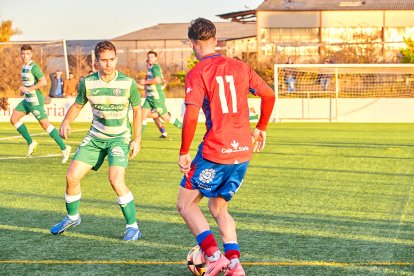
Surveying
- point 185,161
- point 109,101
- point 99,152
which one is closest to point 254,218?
point 99,152

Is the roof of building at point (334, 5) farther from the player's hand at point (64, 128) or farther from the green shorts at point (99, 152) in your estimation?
the player's hand at point (64, 128)

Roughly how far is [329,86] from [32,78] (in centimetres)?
1843

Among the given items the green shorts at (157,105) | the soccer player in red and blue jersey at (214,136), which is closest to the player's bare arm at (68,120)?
the soccer player in red and blue jersey at (214,136)

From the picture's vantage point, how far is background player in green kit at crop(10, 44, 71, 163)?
15.5 metres

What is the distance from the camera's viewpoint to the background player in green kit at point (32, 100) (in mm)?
15500

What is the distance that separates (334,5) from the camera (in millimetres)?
54281

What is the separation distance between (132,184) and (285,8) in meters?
42.8

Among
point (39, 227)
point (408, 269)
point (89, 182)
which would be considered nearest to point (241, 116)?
point (408, 269)

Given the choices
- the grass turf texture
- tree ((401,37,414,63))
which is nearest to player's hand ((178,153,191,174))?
the grass turf texture

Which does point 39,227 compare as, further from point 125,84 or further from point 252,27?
point 252,27

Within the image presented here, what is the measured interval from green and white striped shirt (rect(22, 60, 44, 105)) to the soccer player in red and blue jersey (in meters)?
9.31

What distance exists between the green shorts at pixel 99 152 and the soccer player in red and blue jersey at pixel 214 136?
6.53ft

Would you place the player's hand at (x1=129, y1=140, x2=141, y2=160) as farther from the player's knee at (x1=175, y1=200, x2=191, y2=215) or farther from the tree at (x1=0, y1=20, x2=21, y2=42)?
the tree at (x1=0, y1=20, x2=21, y2=42)

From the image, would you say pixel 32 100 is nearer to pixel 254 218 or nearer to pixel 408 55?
pixel 254 218
